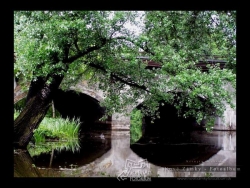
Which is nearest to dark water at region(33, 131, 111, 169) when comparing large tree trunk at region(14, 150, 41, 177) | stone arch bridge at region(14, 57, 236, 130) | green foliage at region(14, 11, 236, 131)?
large tree trunk at region(14, 150, 41, 177)

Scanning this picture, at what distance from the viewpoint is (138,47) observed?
616cm

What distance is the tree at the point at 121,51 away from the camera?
16.9 feet

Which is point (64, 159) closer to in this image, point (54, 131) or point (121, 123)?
point (54, 131)

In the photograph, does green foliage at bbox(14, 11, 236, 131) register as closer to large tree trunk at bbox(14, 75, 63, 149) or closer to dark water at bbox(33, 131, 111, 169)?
large tree trunk at bbox(14, 75, 63, 149)

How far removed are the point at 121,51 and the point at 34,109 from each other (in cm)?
208

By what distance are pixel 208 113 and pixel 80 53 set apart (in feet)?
9.85

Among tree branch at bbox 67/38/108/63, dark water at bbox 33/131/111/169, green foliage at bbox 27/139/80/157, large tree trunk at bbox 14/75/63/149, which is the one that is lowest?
dark water at bbox 33/131/111/169

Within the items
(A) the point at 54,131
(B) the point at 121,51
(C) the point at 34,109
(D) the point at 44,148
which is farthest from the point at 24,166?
(A) the point at 54,131

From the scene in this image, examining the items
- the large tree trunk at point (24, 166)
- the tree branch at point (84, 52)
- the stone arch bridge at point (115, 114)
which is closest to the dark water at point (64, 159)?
the large tree trunk at point (24, 166)

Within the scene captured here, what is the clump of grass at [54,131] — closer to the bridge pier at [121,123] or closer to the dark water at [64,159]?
the dark water at [64,159]

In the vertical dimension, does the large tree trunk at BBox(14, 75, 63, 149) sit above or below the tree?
below

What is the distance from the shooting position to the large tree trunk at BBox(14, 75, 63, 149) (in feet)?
20.2
